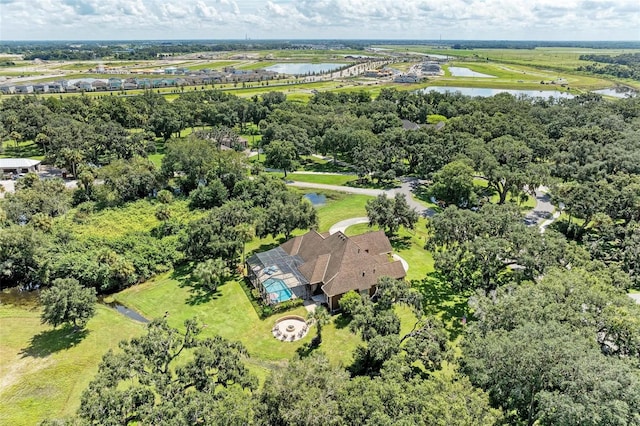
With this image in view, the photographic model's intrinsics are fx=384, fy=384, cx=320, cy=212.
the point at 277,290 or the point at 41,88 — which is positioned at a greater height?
the point at 41,88

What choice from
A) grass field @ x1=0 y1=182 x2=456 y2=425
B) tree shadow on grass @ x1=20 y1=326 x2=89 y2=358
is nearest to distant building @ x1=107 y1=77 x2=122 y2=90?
grass field @ x1=0 y1=182 x2=456 y2=425

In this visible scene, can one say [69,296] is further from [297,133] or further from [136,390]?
[297,133]

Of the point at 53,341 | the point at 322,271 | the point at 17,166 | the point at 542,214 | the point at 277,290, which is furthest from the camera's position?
the point at 17,166

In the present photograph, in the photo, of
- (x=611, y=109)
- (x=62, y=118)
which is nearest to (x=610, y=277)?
(x=611, y=109)

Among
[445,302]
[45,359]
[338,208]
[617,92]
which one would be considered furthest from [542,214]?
[617,92]

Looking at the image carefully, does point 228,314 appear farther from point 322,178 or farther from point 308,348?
point 322,178

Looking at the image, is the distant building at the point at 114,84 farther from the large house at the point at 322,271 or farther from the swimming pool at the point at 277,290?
the swimming pool at the point at 277,290

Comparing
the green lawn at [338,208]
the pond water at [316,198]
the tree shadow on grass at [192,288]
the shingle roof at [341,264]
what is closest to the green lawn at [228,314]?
the tree shadow on grass at [192,288]
